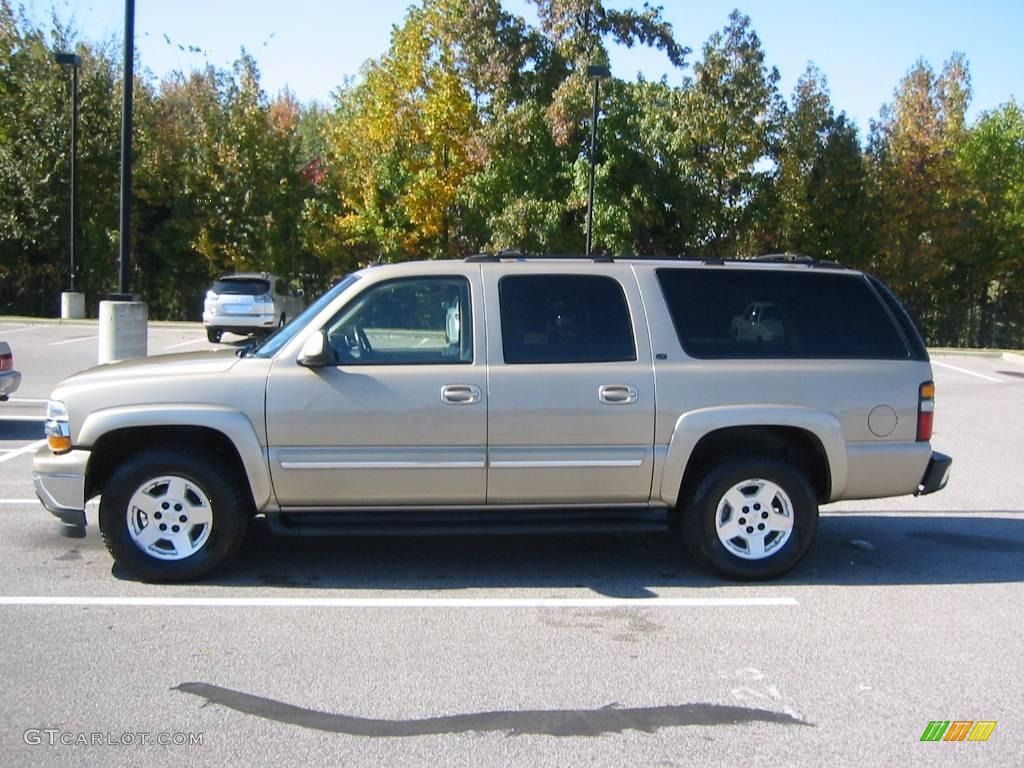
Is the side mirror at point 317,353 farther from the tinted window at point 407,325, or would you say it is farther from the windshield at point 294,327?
the windshield at point 294,327

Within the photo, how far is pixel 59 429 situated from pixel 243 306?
57.5ft

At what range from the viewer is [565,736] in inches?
165

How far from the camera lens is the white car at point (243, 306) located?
2300 centimetres

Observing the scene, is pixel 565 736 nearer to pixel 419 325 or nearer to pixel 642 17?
pixel 419 325

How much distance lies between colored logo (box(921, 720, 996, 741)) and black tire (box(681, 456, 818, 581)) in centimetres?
198

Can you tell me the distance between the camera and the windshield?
610cm

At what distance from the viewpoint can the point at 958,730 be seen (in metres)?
4.29

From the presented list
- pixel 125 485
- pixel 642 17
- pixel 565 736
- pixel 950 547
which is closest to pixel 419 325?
pixel 125 485

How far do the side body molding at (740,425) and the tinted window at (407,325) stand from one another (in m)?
1.35

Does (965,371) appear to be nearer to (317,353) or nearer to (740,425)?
(740,425)

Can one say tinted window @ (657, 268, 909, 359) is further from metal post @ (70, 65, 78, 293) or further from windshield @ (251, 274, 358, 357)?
metal post @ (70, 65, 78, 293)

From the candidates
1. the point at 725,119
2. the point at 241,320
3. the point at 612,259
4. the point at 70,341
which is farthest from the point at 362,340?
the point at 725,119

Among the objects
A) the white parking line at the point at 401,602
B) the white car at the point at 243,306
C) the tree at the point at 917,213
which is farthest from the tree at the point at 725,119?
the white parking line at the point at 401,602

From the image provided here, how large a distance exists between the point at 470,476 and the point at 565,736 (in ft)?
6.76
